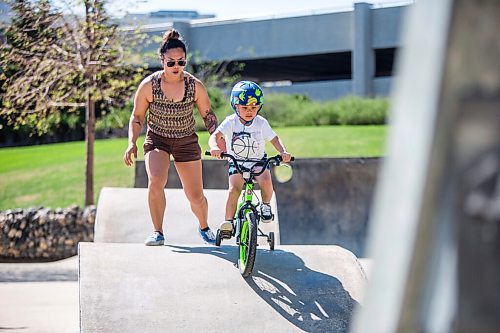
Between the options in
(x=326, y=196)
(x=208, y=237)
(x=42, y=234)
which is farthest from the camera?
(x=326, y=196)

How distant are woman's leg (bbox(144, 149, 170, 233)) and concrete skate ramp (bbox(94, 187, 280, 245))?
4.32 ft

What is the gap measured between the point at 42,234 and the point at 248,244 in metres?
8.31

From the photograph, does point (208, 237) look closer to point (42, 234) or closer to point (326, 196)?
point (326, 196)

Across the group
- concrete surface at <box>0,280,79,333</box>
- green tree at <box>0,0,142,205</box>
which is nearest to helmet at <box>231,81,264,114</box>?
concrete surface at <box>0,280,79,333</box>

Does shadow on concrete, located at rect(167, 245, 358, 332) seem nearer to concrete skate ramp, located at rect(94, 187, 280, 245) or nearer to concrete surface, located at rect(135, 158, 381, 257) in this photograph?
concrete skate ramp, located at rect(94, 187, 280, 245)

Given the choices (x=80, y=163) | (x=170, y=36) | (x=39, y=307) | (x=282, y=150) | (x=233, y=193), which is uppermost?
(x=170, y=36)

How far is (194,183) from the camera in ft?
29.1

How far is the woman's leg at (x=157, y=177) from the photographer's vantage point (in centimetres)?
841

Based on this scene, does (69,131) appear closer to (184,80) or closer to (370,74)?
(370,74)

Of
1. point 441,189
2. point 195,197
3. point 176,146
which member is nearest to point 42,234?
point 195,197

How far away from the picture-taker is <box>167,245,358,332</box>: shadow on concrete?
22.9 ft

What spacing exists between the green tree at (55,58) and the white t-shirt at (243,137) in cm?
741

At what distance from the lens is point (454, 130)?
4.76 ft

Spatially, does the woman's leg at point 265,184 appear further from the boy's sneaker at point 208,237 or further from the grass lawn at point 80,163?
the grass lawn at point 80,163
